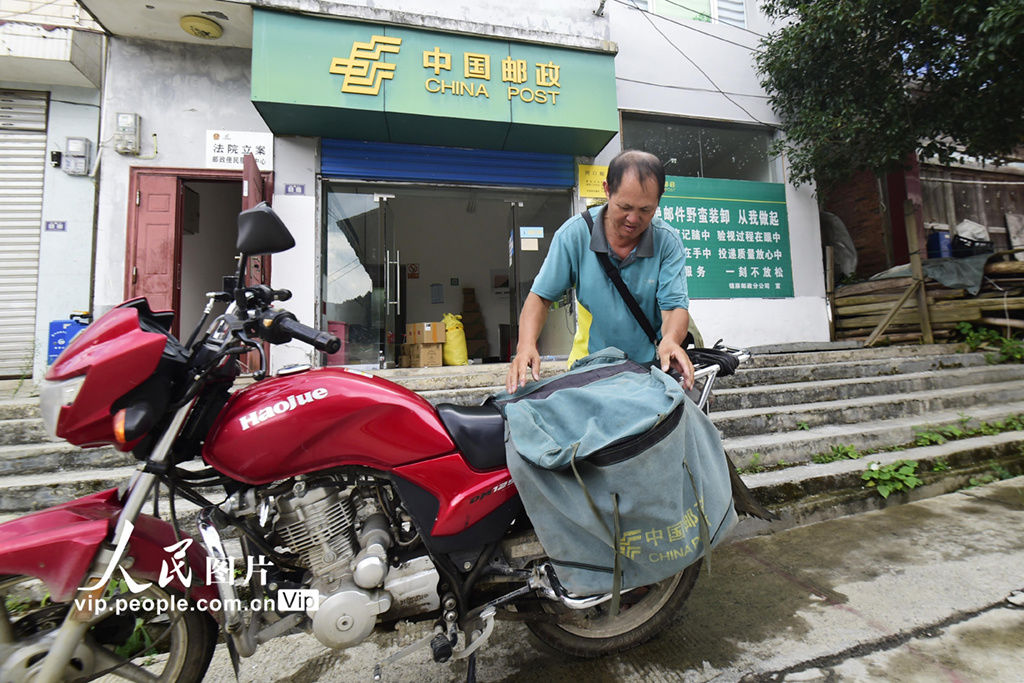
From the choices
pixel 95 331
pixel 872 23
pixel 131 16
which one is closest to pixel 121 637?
pixel 95 331

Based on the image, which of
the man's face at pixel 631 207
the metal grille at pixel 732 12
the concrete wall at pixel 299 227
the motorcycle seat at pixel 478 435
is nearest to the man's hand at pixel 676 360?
the man's face at pixel 631 207

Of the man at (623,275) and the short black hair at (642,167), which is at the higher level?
the short black hair at (642,167)

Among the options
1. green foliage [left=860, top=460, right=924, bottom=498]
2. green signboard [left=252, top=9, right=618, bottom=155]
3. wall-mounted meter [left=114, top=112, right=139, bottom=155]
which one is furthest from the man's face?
wall-mounted meter [left=114, top=112, right=139, bottom=155]

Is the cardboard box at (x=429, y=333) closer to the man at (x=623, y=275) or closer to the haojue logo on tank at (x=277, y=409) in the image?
the man at (x=623, y=275)

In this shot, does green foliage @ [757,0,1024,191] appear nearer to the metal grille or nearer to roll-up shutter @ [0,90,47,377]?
the metal grille

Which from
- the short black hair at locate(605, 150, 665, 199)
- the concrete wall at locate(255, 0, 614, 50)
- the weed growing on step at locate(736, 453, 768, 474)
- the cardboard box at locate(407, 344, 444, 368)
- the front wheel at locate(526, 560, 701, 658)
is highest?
the concrete wall at locate(255, 0, 614, 50)

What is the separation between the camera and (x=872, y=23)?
17.5ft

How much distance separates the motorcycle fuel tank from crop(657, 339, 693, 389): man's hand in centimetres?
84

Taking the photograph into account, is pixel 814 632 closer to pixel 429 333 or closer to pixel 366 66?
pixel 429 333

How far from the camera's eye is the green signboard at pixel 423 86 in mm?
4809

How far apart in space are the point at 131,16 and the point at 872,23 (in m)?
8.27

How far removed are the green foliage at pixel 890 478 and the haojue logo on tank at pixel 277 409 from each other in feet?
11.3

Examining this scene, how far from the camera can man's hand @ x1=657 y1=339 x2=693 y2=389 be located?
1.59m

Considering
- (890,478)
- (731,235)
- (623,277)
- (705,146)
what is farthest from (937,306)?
(623,277)
